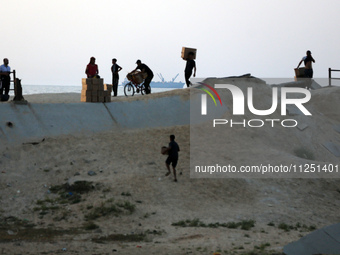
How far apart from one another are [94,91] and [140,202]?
23.7ft

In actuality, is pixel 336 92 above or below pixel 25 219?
above

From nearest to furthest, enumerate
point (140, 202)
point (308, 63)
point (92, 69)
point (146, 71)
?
point (140, 202) < point (92, 69) < point (146, 71) < point (308, 63)

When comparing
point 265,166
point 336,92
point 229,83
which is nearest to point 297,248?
point 265,166

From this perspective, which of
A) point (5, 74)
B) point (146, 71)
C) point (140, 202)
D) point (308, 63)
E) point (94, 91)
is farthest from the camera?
point (308, 63)

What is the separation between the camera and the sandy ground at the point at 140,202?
11.8 m

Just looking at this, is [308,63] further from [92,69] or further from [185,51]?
[92,69]

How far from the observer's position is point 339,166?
19.5 meters

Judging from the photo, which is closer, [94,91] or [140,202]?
[140,202]

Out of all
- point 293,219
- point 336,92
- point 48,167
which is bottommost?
point 293,219

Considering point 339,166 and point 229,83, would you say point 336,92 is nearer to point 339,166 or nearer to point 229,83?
point 229,83

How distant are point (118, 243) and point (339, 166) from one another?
1048 centimetres

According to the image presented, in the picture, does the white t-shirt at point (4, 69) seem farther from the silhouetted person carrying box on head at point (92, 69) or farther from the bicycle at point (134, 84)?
the bicycle at point (134, 84)

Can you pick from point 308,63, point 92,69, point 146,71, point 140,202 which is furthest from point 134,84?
point 140,202

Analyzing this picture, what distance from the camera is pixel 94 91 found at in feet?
69.1
